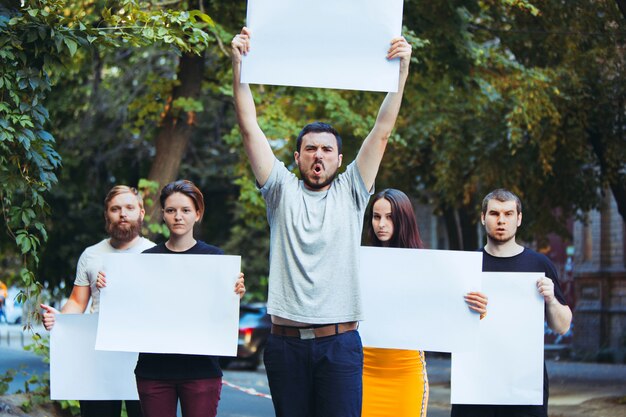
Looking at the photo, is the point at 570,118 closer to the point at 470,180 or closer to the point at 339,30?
the point at 470,180

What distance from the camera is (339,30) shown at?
479 centimetres

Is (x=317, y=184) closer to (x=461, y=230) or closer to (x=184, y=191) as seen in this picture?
(x=184, y=191)

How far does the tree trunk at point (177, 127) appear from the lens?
1385 cm

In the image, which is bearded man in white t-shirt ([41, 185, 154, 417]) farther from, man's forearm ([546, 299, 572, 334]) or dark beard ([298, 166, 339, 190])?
man's forearm ([546, 299, 572, 334])

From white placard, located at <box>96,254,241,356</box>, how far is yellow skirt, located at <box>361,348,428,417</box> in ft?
2.59

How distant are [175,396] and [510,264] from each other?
1.86 metres

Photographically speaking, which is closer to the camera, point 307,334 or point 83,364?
point 307,334

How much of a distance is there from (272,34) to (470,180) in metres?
14.6

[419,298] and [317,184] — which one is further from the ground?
[317,184]

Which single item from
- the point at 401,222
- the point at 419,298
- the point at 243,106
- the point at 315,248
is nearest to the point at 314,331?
the point at 315,248

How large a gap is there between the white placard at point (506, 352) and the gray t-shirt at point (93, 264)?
6.55 ft

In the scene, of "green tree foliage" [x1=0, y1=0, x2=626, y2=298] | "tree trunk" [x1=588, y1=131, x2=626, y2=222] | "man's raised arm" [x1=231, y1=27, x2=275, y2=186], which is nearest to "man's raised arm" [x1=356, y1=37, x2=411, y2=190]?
"man's raised arm" [x1=231, y1=27, x2=275, y2=186]

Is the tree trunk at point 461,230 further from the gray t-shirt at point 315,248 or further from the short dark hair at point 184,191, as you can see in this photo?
the gray t-shirt at point 315,248

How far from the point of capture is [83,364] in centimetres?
634
